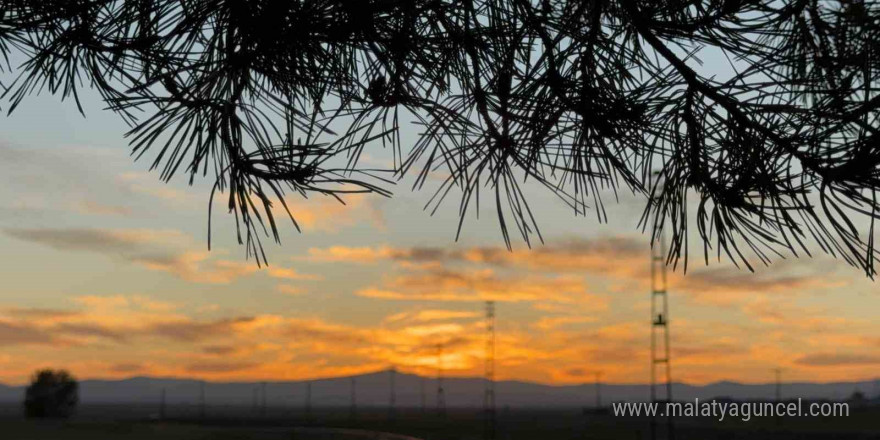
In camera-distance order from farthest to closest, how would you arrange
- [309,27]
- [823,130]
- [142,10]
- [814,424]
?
[814,424], [142,10], [309,27], [823,130]

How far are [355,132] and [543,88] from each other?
3.07 ft

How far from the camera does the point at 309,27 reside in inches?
181

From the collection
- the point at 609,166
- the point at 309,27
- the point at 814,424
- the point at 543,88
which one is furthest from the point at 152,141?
the point at 814,424

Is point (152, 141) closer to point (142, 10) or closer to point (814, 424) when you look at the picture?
point (142, 10)

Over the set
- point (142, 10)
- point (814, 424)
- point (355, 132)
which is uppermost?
point (142, 10)

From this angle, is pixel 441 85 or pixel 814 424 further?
pixel 814 424

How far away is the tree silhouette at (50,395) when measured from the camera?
64312 millimetres

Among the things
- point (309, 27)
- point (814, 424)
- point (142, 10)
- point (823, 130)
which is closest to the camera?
point (823, 130)

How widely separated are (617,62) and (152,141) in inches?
90.0

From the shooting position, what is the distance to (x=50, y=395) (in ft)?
214

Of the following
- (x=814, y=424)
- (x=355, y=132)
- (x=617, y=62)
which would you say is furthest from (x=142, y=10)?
(x=814, y=424)

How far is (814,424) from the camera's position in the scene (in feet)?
186

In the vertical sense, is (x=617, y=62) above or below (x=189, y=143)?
above

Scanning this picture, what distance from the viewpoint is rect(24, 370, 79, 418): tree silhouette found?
64312mm
